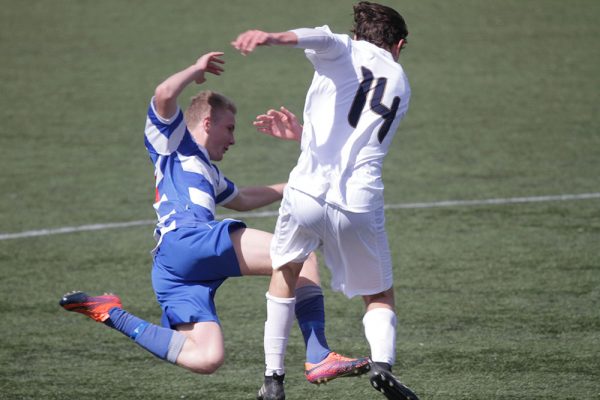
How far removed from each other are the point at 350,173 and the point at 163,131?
1.22 m

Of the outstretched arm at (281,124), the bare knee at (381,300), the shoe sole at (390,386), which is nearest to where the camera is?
the shoe sole at (390,386)

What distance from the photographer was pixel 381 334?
17.3 ft

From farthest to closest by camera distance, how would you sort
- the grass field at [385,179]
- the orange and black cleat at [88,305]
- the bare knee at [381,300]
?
the grass field at [385,179], the orange and black cleat at [88,305], the bare knee at [381,300]

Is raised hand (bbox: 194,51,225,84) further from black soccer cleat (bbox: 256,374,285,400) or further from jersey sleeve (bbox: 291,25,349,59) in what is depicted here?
black soccer cleat (bbox: 256,374,285,400)

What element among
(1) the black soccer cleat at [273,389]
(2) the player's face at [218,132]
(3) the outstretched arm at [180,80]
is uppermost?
(3) the outstretched arm at [180,80]

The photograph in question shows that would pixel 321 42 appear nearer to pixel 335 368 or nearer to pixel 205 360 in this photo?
pixel 335 368

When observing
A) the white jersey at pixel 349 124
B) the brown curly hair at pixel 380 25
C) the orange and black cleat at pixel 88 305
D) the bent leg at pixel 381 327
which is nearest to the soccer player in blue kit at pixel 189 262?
the orange and black cleat at pixel 88 305

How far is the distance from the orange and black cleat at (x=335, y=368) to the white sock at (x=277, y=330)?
6.6 inches

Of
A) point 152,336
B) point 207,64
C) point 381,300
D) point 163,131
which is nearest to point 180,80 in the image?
point 207,64

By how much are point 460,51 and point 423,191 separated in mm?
6037

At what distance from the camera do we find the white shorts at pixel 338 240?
5.12 metres

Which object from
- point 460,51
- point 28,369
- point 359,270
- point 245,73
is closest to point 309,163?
point 359,270

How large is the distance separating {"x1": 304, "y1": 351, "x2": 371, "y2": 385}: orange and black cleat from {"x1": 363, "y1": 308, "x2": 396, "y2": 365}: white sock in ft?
0.33

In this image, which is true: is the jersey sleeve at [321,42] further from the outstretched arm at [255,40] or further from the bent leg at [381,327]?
the bent leg at [381,327]
